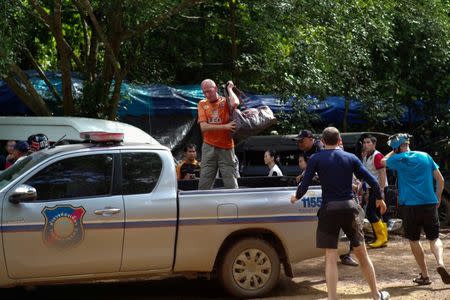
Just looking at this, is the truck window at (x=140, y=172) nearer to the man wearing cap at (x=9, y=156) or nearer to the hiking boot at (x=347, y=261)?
the hiking boot at (x=347, y=261)

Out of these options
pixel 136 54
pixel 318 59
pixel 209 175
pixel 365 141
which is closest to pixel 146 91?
pixel 136 54

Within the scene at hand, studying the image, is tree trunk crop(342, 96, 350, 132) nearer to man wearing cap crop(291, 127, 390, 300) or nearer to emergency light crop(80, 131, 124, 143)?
man wearing cap crop(291, 127, 390, 300)

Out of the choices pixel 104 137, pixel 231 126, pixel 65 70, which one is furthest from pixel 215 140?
pixel 65 70

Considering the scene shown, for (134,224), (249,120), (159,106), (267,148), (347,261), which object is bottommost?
(347,261)

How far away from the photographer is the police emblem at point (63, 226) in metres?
7.07

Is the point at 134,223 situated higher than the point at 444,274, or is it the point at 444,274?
the point at 134,223

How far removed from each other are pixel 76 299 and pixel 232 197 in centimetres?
216

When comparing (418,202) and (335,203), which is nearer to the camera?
(335,203)

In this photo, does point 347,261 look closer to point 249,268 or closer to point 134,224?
point 249,268

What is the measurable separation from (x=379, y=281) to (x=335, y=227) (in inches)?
86.5

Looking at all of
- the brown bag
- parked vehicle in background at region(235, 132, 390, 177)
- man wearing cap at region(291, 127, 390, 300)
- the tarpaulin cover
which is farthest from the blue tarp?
man wearing cap at region(291, 127, 390, 300)

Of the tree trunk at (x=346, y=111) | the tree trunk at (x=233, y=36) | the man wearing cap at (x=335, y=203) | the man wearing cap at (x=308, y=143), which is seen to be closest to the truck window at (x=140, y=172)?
the man wearing cap at (x=335, y=203)

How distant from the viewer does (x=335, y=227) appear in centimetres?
704

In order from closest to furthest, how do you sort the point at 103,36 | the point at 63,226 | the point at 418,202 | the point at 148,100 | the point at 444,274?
the point at 63,226
the point at 444,274
the point at 418,202
the point at 103,36
the point at 148,100
